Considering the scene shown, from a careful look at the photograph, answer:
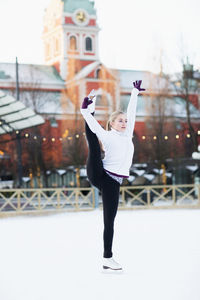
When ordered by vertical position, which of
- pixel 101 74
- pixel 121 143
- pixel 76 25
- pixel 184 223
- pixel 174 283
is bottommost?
pixel 184 223

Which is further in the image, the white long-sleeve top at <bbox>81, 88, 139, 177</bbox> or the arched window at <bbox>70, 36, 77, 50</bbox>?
the arched window at <bbox>70, 36, 77, 50</bbox>

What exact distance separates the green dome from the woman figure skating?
36213 millimetres

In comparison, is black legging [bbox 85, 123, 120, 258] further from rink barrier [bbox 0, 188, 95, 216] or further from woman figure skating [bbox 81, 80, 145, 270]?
rink barrier [bbox 0, 188, 95, 216]

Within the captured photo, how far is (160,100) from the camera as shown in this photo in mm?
22812

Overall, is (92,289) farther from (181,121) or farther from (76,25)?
(76,25)

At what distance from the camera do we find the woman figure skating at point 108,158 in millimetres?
4211

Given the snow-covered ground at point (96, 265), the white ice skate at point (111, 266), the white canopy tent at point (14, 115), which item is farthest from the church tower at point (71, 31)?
the white ice skate at point (111, 266)

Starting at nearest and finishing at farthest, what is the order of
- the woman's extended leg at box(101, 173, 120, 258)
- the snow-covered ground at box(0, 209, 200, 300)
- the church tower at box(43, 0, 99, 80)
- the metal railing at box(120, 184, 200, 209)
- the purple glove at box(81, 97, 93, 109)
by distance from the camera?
the snow-covered ground at box(0, 209, 200, 300) → the purple glove at box(81, 97, 93, 109) → the woman's extended leg at box(101, 173, 120, 258) → the metal railing at box(120, 184, 200, 209) → the church tower at box(43, 0, 99, 80)

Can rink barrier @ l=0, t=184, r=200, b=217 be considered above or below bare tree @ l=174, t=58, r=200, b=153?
below

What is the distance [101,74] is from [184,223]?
23377 millimetres

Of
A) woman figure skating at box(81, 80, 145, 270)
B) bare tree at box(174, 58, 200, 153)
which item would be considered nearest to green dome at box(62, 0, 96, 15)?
bare tree at box(174, 58, 200, 153)

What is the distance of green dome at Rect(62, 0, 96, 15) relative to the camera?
39234mm

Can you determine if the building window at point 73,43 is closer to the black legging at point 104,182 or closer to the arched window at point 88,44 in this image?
the arched window at point 88,44

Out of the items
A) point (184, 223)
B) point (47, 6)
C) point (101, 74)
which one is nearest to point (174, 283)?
point (184, 223)
